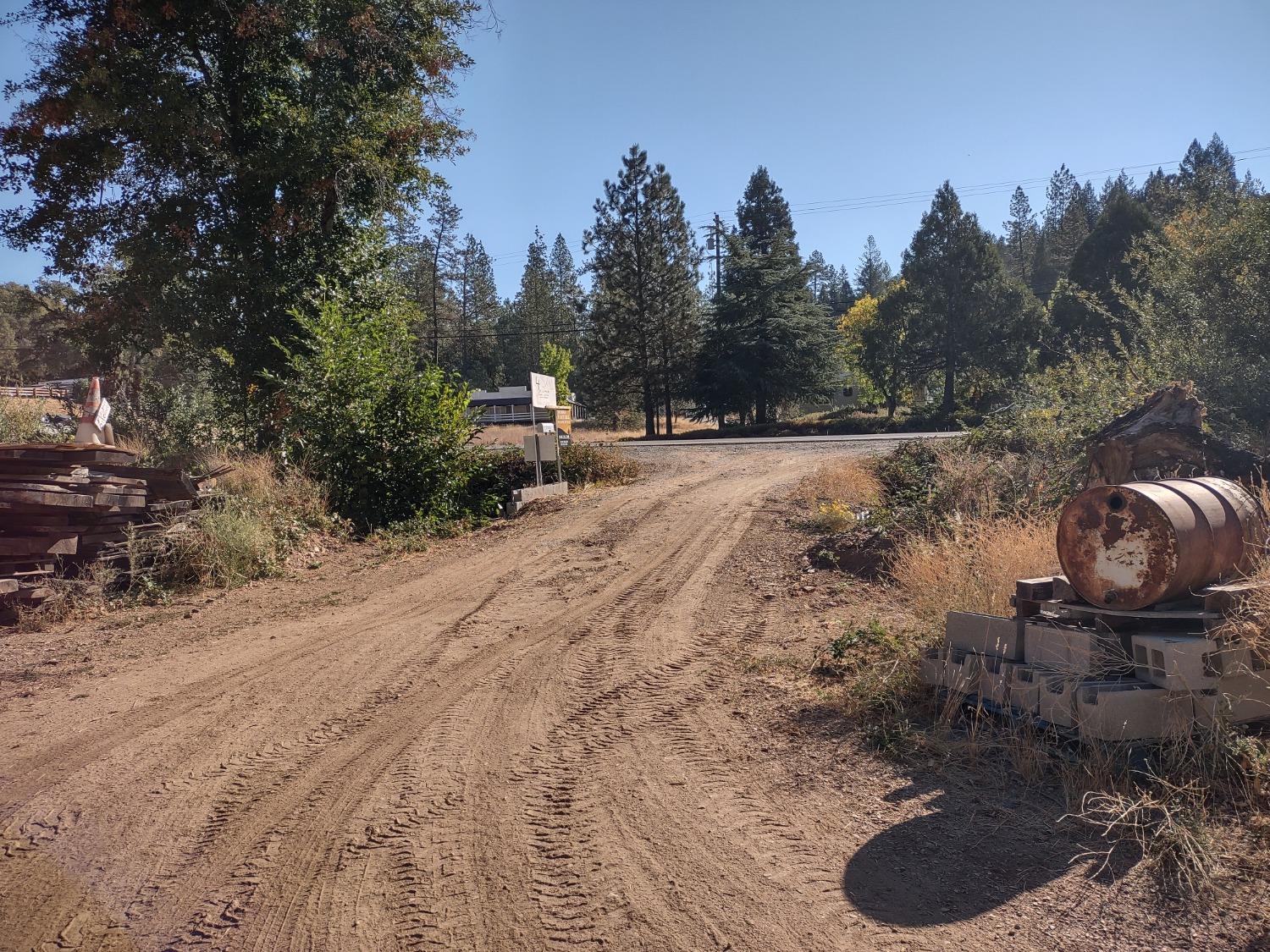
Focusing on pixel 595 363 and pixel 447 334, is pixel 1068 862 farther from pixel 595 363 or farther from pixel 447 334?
pixel 447 334

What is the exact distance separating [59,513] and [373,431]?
215 inches

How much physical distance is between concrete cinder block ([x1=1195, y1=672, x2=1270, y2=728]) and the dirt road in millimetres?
1652

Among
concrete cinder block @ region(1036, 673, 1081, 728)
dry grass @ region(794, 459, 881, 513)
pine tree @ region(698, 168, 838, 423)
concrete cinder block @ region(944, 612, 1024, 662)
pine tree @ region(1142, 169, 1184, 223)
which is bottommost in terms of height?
concrete cinder block @ region(1036, 673, 1081, 728)

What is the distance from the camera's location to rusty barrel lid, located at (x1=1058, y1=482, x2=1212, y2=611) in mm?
4281

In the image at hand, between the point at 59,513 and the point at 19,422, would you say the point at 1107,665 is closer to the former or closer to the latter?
the point at 59,513

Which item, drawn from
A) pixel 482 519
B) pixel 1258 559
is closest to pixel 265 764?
pixel 1258 559

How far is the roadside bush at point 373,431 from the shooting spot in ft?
44.2

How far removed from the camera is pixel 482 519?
14188 millimetres

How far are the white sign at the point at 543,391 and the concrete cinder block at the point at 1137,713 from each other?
12771mm

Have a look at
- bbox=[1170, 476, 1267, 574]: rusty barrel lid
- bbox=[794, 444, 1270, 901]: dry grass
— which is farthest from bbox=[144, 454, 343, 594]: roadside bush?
bbox=[1170, 476, 1267, 574]: rusty barrel lid

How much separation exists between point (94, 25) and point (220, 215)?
141 inches

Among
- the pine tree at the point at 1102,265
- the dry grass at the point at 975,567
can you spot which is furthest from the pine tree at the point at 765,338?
the dry grass at the point at 975,567

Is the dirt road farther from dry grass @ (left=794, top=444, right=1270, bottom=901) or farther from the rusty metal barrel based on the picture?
the rusty metal barrel

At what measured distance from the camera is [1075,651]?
4438 millimetres
